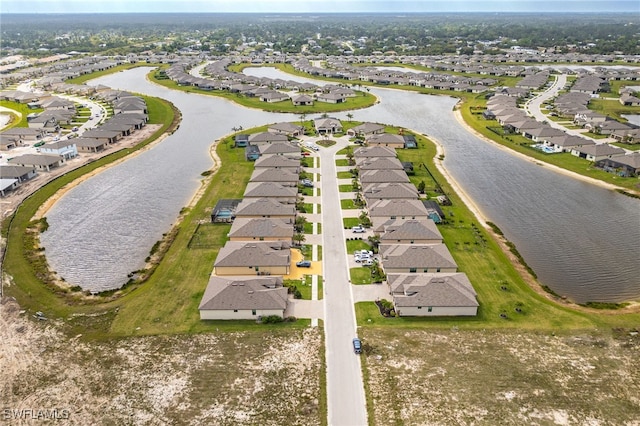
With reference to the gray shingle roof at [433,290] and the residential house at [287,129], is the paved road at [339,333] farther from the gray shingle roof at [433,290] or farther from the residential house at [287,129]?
the residential house at [287,129]

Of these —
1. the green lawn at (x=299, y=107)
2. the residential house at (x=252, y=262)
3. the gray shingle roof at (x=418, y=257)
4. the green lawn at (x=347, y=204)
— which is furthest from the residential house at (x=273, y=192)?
the green lawn at (x=299, y=107)

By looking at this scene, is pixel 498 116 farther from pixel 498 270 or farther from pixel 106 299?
pixel 106 299

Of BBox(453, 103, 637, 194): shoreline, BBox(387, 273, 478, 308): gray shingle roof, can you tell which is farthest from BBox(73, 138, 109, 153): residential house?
BBox(453, 103, 637, 194): shoreline

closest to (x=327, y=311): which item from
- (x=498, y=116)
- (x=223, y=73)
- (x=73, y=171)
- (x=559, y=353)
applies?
(x=559, y=353)

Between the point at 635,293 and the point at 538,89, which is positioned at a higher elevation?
the point at 538,89

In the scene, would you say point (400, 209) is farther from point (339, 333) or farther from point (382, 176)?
point (339, 333)

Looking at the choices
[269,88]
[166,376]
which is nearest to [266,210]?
[166,376]

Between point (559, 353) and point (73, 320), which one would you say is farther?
point (73, 320)

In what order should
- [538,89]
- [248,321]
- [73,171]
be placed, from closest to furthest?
1. [248,321]
2. [73,171]
3. [538,89]
